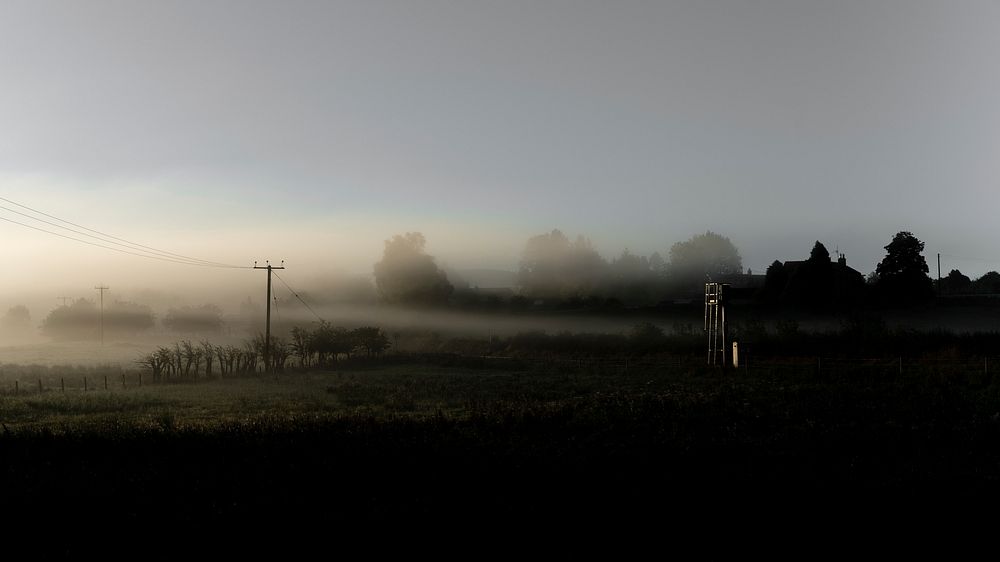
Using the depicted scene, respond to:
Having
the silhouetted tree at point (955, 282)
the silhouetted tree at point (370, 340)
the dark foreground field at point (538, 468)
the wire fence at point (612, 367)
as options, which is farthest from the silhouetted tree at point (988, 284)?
the dark foreground field at point (538, 468)

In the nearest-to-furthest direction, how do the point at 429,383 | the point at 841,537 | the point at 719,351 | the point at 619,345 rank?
the point at 841,537 → the point at 429,383 → the point at 719,351 → the point at 619,345

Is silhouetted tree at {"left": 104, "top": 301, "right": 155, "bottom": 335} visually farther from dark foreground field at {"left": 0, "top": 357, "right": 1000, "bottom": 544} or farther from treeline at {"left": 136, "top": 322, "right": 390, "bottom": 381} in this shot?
dark foreground field at {"left": 0, "top": 357, "right": 1000, "bottom": 544}

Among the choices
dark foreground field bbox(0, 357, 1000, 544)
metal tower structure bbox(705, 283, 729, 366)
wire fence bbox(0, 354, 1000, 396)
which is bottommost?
wire fence bbox(0, 354, 1000, 396)

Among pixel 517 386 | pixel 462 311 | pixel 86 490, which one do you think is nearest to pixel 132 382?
pixel 517 386

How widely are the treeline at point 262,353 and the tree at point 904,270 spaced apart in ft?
175

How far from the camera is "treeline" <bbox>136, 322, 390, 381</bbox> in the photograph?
5178 centimetres

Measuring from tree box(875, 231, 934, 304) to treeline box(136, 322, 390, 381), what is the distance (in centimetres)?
5339

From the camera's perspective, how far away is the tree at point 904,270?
2867 inches

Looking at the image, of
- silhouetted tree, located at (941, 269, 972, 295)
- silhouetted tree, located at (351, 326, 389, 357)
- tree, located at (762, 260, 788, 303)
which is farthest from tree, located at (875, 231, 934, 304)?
silhouetted tree, located at (351, 326, 389, 357)

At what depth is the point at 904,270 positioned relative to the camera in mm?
74625

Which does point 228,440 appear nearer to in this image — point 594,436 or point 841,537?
point 594,436

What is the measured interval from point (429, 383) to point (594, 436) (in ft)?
82.0

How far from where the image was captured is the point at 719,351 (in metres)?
45.5

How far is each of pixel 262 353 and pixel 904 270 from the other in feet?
209
